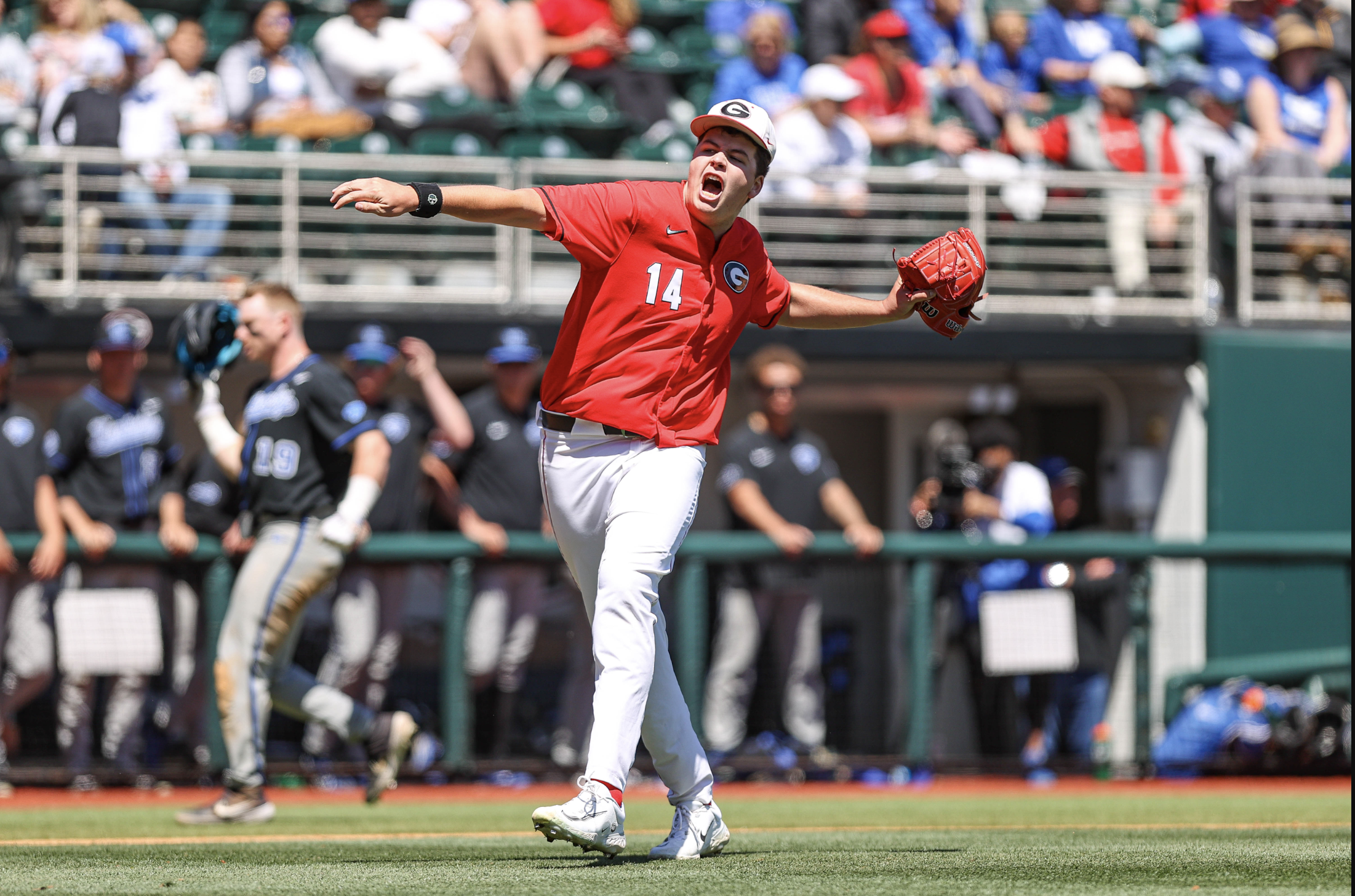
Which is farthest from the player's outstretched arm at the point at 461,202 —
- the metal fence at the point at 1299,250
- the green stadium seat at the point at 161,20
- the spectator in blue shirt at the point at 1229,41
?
the spectator in blue shirt at the point at 1229,41

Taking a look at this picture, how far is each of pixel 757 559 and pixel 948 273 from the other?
4.05 m

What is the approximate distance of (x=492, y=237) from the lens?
10.8 m

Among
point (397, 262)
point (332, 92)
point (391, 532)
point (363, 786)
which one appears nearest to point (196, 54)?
point (332, 92)

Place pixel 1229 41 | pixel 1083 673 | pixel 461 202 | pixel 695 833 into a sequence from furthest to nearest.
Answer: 1. pixel 1229 41
2. pixel 1083 673
3. pixel 695 833
4. pixel 461 202

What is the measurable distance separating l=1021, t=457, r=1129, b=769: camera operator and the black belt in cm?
486

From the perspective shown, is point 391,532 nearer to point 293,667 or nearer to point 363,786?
point 363,786

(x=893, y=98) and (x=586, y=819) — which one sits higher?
(x=893, y=98)

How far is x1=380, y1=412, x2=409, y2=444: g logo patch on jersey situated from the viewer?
8.90 metres

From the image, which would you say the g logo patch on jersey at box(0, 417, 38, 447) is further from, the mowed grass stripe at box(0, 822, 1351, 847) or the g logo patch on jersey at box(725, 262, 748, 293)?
the g logo patch on jersey at box(725, 262, 748, 293)

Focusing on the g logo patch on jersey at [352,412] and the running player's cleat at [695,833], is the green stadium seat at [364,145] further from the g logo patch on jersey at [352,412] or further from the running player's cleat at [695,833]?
the running player's cleat at [695,833]

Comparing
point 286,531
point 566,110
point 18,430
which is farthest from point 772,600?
point 566,110

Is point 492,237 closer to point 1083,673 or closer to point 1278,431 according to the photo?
point 1083,673

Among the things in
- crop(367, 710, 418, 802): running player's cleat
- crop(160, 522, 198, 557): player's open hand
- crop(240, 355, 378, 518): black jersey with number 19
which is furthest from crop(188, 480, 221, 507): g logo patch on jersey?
crop(367, 710, 418, 802): running player's cleat

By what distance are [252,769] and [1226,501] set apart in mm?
7091
